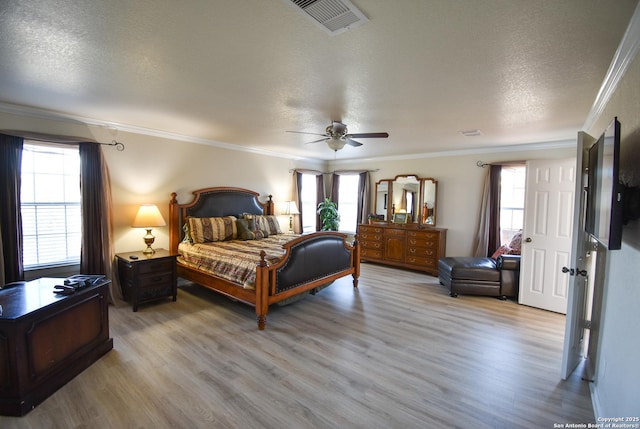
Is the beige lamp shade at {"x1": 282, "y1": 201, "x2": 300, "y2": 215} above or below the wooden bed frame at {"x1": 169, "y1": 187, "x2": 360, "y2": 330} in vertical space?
above

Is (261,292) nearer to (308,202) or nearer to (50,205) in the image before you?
(50,205)

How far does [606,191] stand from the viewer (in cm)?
165

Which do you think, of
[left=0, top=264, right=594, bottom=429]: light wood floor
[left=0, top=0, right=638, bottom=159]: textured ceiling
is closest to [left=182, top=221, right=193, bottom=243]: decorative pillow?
[left=0, top=264, right=594, bottom=429]: light wood floor

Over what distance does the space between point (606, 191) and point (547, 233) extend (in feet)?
9.42

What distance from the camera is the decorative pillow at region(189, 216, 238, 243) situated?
185 inches

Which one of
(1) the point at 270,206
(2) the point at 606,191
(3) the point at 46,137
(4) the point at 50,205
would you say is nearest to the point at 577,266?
(2) the point at 606,191

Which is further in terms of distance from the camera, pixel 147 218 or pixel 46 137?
pixel 147 218

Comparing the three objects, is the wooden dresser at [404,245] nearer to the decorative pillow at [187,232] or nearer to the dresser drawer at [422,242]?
the dresser drawer at [422,242]

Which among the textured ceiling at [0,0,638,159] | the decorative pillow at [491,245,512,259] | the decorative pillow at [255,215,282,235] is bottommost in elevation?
the decorative pillow at [491,245,512,259]

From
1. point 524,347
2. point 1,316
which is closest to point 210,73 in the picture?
point 1,316

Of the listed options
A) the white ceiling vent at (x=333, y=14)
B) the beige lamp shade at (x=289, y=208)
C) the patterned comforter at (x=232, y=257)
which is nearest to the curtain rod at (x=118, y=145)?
the patterned comforter at (x=232, y=257)

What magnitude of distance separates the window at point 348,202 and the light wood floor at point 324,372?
3.65 meters

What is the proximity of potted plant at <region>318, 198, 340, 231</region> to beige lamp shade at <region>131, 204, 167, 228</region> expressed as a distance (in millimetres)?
3856

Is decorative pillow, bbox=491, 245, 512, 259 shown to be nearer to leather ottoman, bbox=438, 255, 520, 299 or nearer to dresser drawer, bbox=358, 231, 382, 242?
leather ottoman, bbox=438, 255, 520, 299
